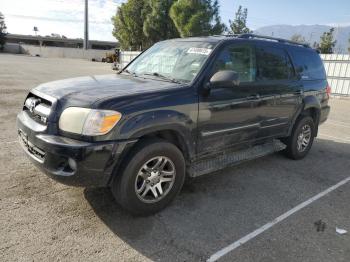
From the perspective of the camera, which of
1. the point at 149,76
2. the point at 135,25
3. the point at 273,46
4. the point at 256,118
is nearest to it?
the point at 149,76

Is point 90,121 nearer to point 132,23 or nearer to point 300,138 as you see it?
point 300,138

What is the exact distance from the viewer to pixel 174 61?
13.6 ft

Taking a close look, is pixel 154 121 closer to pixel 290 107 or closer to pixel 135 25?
pixel 290 107

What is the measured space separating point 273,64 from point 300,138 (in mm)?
1595

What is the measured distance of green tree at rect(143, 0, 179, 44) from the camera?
33.5m

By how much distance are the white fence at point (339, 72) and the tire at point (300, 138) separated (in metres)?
11.2

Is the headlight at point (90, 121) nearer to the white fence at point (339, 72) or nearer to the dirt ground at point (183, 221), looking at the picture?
the dirt ground at point (183, 221)

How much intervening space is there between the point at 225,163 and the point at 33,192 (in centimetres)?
241

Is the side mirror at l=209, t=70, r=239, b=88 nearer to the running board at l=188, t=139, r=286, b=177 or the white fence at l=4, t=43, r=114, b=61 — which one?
the running board at l=188, t=139, r=286, b=177

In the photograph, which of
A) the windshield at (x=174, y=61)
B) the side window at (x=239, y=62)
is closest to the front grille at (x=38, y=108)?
the windshield at (x=174, y=61)

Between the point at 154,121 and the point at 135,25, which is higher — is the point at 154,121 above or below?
below

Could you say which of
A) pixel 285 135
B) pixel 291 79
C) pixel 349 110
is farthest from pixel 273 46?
pixel 349 110

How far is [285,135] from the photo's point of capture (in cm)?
536

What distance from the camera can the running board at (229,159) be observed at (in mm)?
3945
